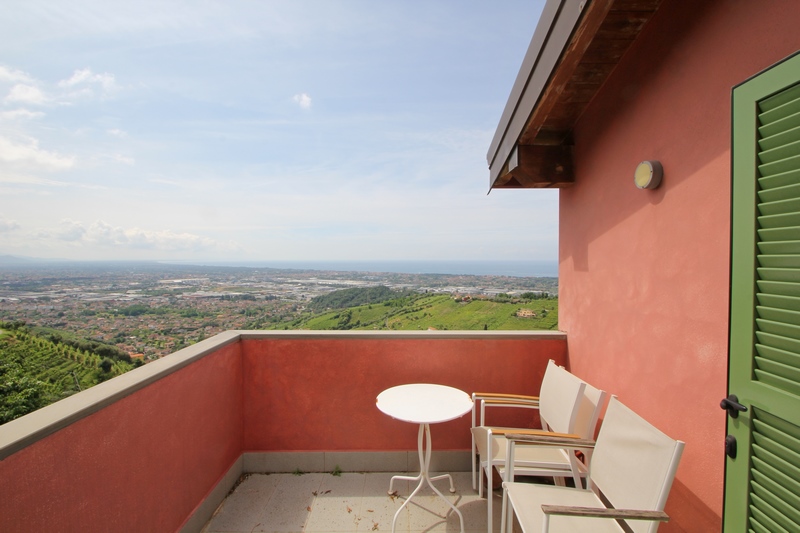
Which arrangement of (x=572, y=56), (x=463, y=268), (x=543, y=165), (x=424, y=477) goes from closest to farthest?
(x=572, y=56) < (x=424, y=477) < (x=543, y=165) < (x=463, y=268)

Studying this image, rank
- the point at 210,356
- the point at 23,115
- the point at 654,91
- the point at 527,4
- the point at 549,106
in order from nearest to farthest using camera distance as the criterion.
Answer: the point at 654,91 < the point at 549,106 < the point at 210,356 < the point at 527,4 < the point at 23,115

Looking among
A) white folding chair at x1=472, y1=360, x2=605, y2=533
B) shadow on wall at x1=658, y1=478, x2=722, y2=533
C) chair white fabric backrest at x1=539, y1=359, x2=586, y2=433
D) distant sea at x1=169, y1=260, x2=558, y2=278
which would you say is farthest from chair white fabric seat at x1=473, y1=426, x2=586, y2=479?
distant sea at x1=169, y1=260, x2=558, y2=278

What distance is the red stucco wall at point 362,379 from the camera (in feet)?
10.6

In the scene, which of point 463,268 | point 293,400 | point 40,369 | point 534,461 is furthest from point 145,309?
point 463,268

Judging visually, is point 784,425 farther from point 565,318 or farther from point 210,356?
point 210,356

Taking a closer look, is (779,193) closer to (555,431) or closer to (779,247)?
(779,247)

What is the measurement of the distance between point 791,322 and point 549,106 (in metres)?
1.79

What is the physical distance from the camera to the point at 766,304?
3.93 ft

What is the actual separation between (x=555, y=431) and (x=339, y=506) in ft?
5.67

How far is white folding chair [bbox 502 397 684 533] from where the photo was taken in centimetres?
149

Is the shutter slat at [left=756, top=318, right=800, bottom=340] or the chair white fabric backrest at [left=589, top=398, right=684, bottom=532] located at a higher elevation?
the shutter slat at [left=756, top=318, right=800, bottom=340]

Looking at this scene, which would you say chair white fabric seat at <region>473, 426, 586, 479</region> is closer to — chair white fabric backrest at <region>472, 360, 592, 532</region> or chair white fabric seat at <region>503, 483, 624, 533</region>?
chair white fabric backrest at <region>472, 360, 592, 532</region>

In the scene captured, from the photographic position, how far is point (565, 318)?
3.31m

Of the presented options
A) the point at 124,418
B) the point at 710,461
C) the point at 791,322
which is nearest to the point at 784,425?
the point at 791,322
